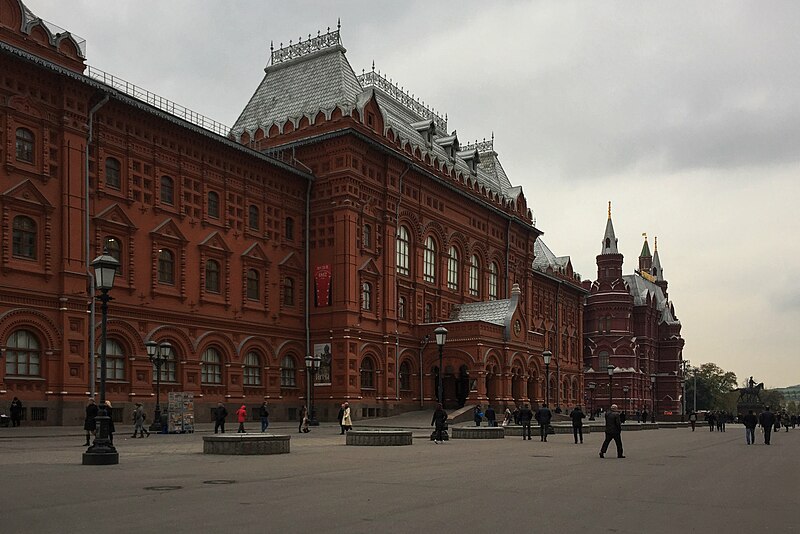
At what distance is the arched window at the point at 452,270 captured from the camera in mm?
62537

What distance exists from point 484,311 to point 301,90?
1968 centimetres

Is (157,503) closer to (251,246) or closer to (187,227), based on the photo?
(187,227)

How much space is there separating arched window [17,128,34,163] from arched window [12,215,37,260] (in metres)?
2.48

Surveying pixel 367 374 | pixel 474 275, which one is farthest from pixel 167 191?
pixel 474 275

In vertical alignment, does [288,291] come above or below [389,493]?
above

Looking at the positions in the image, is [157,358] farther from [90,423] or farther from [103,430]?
[103,430]

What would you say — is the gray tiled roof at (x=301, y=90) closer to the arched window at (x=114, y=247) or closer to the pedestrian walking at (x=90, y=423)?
the arched window at (x=114, y=247)

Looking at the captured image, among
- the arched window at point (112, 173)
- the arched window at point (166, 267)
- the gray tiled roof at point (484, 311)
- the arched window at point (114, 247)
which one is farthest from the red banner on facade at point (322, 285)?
the arched window at point (112, 173)

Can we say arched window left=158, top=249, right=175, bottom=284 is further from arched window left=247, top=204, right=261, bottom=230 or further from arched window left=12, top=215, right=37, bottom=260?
arched window left=12, top=215, right=37, bottom=260

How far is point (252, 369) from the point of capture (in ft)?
157

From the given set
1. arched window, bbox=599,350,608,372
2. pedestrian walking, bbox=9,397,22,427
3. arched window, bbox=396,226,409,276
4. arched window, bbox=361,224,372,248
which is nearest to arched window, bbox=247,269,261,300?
arched window, bbox=361,224,372,248

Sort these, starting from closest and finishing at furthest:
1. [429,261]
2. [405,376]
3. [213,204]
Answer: [213,204] < [405,376] < [429,261]

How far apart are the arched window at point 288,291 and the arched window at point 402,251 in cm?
805

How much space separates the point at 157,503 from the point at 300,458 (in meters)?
9.49
